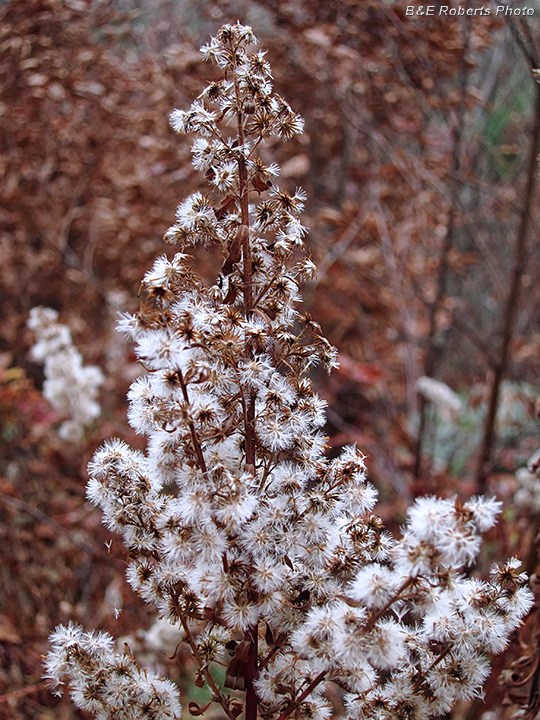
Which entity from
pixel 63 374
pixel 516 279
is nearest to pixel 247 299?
pixel 516 279

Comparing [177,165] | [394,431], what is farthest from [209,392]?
[177,165]

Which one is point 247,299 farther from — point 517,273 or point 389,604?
point 517,273

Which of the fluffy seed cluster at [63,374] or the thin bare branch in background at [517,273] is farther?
the fluffy seed cluster at [63,374]

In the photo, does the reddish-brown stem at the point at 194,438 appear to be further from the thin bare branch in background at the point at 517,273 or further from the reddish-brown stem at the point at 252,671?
the thin bare branch in background at the point at 517,273

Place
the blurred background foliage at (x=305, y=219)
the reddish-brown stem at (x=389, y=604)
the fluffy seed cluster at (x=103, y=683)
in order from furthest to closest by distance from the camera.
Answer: the blurred background foliage at (x=305, y=219) → the fluffy seed cluster at (x=103, y=683) → the reddish-brown stem at (x=389, y=604)

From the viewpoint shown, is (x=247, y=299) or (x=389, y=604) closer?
(x=389, y=604)

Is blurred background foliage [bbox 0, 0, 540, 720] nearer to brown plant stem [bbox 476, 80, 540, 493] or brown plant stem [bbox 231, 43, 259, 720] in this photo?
brown plant stem [bbox 476, 80, 540, 493]

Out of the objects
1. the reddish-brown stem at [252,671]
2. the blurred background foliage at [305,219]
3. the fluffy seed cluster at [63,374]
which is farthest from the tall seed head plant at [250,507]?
the fluffy seed cluster at [63,374]
